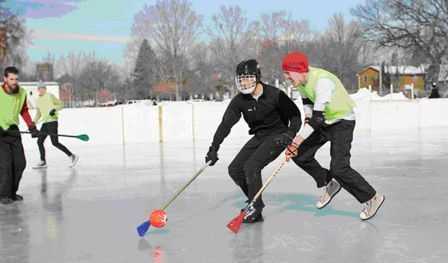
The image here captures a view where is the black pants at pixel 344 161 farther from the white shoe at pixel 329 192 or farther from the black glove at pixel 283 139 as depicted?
the white shoe at pixel 329 192

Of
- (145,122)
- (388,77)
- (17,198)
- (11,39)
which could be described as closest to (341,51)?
(388,77)

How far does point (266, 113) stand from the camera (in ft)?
18.2

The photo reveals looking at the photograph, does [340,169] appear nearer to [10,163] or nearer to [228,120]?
[228,120]

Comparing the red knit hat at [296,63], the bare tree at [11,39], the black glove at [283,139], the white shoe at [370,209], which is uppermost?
the bare tree at [11,39]

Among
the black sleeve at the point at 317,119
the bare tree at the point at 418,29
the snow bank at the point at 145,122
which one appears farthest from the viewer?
the bare tree at the point at 418,29

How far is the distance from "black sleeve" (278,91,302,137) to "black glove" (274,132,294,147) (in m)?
0.04

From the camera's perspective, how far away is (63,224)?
5781 mm

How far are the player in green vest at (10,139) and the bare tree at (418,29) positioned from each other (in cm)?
4118

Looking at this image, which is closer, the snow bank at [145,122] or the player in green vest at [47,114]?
the player in green vest at [47,114]

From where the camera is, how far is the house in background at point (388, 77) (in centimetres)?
7625

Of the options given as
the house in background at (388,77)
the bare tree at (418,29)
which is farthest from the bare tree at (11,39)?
the house in background at (388,77)

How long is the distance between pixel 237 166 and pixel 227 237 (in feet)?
3.00

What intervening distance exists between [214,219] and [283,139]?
101 cm

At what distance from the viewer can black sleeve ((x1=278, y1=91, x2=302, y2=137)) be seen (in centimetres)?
554
